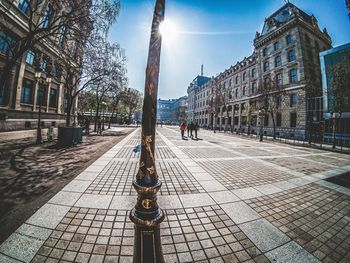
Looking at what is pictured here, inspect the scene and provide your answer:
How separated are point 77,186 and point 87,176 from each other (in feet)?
2.59

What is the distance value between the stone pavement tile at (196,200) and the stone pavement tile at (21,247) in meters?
2.54

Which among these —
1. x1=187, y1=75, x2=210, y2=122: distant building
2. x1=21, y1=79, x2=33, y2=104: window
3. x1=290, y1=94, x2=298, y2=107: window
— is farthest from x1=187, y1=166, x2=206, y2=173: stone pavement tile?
x1=187, y1=75, x2=210, y2=122: distant building

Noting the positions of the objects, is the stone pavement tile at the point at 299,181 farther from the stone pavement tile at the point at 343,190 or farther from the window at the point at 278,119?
the window at the point at 278,119

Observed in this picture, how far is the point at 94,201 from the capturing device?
340cm

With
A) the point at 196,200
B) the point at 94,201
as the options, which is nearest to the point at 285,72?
the point at 196,200

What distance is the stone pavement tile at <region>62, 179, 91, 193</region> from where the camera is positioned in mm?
3879

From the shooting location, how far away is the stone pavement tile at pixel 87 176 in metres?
4.66

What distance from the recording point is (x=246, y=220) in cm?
298

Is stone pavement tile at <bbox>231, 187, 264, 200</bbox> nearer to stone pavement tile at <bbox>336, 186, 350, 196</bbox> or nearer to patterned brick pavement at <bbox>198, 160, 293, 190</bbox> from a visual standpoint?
patterned brick pavement at <bbox>198, 160, 293, 190</bbox>

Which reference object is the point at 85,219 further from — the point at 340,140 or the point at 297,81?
the point at 297,81

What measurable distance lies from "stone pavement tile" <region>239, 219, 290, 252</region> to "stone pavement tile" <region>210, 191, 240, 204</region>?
0.82m

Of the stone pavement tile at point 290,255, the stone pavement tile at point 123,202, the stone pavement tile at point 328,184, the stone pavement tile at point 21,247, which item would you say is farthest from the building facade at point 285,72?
the stone pavement tile at point 21,247

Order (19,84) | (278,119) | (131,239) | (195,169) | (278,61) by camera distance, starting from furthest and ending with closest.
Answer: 1. (278,61)
2. (278,119)
3. (19,84)
4. (195,169)
5. (131,239)

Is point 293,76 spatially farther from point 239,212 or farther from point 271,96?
point 239,212
